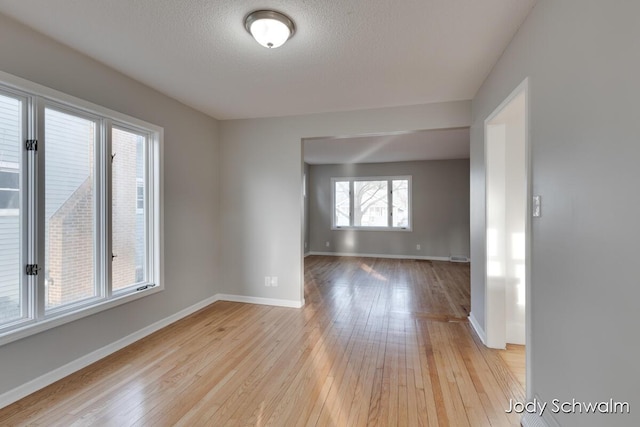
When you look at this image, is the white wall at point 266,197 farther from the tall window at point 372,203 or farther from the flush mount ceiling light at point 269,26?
the tall window at point 372,203

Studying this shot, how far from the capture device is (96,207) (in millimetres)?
2521

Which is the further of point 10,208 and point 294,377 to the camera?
point 294,377

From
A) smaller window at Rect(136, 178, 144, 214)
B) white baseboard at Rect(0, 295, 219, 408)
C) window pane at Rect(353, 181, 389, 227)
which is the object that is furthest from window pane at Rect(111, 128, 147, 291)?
window pane at Rect(353, 181, 389, 227)

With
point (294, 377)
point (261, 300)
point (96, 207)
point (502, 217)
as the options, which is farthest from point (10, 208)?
point (502, 217)

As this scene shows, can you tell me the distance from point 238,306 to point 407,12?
360cm

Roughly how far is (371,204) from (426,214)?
1.42m

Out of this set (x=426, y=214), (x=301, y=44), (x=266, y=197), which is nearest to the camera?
(x=301, y=44)

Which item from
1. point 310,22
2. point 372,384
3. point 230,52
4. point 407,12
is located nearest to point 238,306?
point 372,384

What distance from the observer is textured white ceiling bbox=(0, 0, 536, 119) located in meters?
1.77

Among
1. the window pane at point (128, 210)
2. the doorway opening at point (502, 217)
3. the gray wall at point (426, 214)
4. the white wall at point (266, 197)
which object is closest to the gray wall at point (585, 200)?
the doorway opening at point (502, 217)

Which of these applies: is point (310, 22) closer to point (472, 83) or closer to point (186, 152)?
point (472, 83)

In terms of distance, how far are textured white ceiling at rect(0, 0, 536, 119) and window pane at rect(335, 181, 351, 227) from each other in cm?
489

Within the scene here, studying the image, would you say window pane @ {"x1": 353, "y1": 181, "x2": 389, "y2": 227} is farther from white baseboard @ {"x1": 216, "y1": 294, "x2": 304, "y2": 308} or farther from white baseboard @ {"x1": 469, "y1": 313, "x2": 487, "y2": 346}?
white baseboard @ {"x1": 469, "y1": 313, "x2": 487, "y2": 346}

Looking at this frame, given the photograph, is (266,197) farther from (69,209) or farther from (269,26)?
(269,26)
